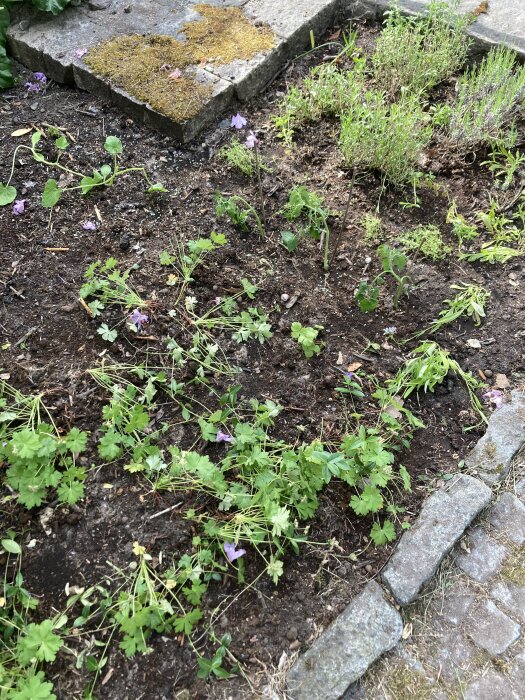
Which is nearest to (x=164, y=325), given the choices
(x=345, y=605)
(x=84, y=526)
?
(x=84, y=526)

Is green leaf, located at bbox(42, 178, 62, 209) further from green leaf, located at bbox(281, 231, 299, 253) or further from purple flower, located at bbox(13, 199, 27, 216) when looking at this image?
green leaf, located at bbox(281, 231, 299, 253)

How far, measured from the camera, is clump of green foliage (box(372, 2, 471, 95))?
12.7 ft

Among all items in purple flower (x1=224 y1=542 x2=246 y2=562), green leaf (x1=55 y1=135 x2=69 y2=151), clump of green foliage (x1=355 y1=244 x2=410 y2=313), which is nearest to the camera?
purple flower (x1=224 y1=542 x2=246 y2=562)

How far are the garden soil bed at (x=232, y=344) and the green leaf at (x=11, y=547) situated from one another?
50 mm

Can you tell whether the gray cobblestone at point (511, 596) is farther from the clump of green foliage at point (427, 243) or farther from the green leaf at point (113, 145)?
the green leaf at point (113, 145)

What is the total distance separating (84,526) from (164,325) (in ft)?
3.24

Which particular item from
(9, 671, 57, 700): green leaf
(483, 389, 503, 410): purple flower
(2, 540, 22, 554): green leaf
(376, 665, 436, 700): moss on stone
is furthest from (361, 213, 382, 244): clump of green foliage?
(9, 671, 57, 700): green leaf

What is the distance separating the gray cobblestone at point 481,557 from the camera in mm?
2318

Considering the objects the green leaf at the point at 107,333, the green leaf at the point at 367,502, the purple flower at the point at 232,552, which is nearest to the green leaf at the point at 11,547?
the purple flower at the point at 232,552

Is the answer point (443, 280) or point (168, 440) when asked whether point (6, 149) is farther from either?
point (443, 280)

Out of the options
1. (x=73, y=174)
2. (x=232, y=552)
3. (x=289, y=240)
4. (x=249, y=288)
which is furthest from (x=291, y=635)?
(x=73, y=174)

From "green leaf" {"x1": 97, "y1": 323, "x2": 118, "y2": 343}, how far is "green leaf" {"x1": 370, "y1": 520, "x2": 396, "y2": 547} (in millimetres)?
1434

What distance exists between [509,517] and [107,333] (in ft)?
6.44

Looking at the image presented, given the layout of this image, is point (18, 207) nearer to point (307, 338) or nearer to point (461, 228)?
point (307, 338)
